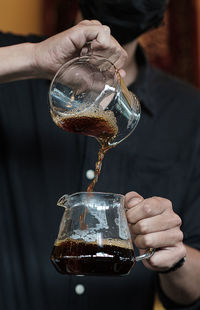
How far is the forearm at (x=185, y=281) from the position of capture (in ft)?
4.39

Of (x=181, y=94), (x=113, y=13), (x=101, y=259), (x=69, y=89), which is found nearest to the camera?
(x=101, y=259)

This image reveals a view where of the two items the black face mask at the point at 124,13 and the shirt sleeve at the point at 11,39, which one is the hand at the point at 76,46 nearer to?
the black face mask at the point at 124,13

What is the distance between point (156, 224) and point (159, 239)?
34 mm

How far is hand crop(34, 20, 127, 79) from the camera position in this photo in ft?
3.56

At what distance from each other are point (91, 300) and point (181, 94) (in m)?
0.72

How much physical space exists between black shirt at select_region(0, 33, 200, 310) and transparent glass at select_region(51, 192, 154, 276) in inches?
20.2

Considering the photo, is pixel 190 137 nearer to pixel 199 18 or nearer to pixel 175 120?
pixel 175 120

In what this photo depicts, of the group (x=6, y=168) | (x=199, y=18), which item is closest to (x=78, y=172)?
(x=6, y=168)

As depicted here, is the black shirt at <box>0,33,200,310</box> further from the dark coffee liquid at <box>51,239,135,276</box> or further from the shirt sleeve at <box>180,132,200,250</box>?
the dark coffee liquid at <box>51,239,135,276</box>

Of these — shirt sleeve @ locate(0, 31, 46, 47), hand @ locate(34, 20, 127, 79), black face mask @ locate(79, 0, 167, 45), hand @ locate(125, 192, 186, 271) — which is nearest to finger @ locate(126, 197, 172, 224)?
hand @ locate(125, 192, 186, 271)

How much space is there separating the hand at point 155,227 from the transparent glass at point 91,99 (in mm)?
145

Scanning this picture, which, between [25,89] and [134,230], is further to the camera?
[25,89]

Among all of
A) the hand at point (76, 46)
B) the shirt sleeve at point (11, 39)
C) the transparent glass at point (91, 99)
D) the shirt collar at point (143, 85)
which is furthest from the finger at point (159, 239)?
the shirt sleeve at point (11, 39)

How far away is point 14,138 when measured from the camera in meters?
1.53
